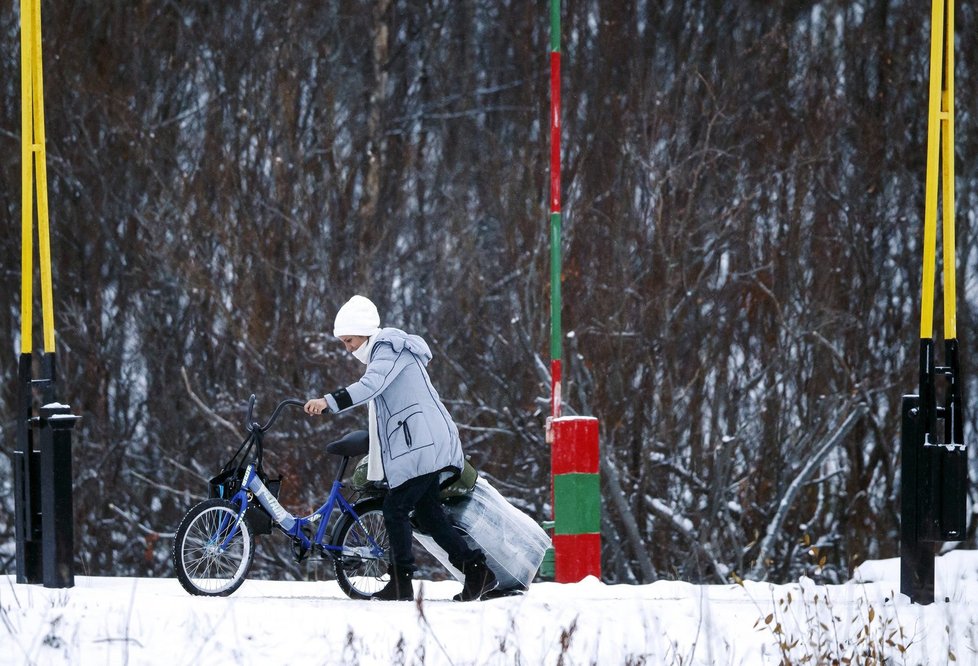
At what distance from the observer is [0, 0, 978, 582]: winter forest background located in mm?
14258

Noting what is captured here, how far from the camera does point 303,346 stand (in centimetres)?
1469

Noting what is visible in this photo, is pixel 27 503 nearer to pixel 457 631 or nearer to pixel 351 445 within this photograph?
pixel 351 445

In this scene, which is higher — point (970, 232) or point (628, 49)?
point (628, 49)

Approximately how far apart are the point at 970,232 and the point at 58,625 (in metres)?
11.9

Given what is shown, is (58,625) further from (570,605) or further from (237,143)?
(237,143)

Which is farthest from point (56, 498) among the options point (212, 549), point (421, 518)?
point (421, 518)

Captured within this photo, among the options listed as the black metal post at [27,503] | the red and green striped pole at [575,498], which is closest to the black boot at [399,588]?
the red and green striped pole at [575,498]

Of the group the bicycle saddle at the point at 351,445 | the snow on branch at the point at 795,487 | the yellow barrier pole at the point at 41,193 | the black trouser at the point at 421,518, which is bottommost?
the snow on branch at the point at 795,487

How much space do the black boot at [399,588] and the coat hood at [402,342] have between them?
111 centimetres

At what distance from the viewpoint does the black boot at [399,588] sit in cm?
735

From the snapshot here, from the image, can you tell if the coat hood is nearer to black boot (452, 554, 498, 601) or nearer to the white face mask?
the white face mask

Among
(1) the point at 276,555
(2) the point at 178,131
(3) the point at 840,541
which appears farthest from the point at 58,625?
(2) the point at 178,131

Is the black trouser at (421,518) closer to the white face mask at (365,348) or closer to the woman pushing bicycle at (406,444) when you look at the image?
the woman pushing bicycle at (406,444)

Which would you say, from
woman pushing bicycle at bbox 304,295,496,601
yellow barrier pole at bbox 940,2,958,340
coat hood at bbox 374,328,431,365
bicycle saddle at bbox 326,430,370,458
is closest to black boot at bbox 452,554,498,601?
woman pushing bicycle at bbox 304,295,496,601
